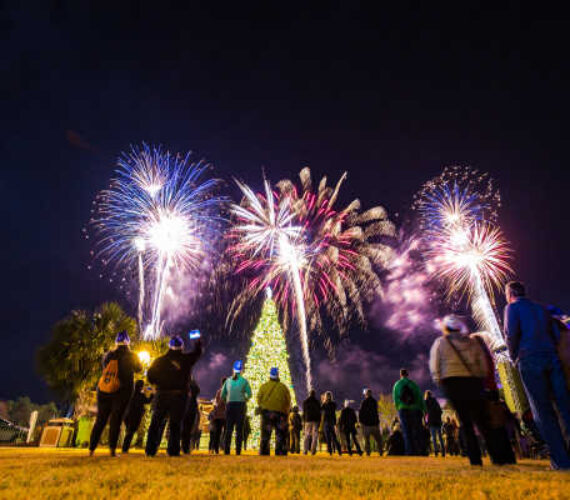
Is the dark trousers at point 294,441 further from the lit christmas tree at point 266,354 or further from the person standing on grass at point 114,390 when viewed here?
the person standing on grass at point 114,390

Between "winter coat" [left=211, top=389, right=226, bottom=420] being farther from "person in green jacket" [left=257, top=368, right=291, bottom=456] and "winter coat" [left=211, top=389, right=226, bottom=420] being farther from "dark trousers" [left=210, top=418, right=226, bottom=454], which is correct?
"person in green jacket" [left=257, top=368, right=291, bottom=456]

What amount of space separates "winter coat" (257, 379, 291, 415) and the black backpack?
10.0 feet

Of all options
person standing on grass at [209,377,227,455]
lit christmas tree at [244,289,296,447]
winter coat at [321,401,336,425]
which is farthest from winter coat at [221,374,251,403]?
lit christmas tree at [244,289,296,447]

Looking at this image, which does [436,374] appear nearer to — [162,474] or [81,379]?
[162,474]

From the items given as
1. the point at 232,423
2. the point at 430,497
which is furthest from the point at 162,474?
the point at 232,423

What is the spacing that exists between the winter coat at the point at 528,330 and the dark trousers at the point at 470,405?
678 millimetres

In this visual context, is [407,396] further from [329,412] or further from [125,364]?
[125,364]

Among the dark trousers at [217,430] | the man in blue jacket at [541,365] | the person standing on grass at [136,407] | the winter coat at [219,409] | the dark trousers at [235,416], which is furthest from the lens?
the winter coat at [219,409]

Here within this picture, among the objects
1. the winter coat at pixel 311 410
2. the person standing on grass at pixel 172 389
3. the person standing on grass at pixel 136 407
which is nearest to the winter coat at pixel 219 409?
the person standing on grass at pixel 136 407

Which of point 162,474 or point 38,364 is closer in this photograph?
point 162,474

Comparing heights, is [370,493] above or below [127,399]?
below

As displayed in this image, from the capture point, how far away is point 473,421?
16.4 ft

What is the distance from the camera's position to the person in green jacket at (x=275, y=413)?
8.64 meters

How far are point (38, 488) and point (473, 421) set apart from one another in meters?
4.97
